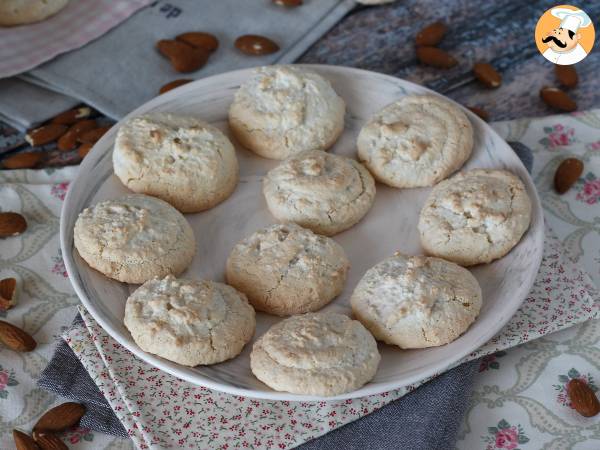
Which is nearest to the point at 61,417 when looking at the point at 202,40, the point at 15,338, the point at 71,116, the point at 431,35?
the point at 15,338

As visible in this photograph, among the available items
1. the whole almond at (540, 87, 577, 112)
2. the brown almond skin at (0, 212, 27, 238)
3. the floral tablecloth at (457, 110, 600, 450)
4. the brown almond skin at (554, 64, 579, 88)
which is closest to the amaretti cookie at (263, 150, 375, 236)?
the floral tablecloth at (457, 110, 600, 450)

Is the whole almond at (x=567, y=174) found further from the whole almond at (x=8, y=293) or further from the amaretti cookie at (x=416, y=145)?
the whole almond at (x=8, y=293)

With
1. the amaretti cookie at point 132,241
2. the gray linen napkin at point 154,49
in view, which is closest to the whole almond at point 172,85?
the gray linen napkin at point 154,49

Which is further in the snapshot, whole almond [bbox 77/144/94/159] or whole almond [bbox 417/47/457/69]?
whole almond [bbox 417/47/457/69]

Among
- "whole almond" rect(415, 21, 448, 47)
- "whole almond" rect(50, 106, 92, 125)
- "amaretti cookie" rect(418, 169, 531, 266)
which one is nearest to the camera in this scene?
"amaretti cookie" rect(418, 169, 531, 266)

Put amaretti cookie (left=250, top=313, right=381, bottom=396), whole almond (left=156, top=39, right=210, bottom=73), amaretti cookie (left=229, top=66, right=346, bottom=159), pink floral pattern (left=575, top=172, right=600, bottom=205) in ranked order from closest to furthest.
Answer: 1. amaretti cookie (left=250, top=313, right=381, bottom=396)
2. amaretti cookie (left=229, top=66, right=346, bottom=159)
3. pink floral pattern (left=575, top=172, right=600, bottom=205)
4. whole almond (left=156, top=39, right=210, bottom=73)

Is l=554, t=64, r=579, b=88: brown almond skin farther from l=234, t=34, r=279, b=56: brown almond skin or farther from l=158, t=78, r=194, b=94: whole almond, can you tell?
l=158, t=78, r=194, b=94: whole almond

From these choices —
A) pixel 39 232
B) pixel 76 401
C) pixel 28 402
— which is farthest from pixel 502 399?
pixel 39 232
